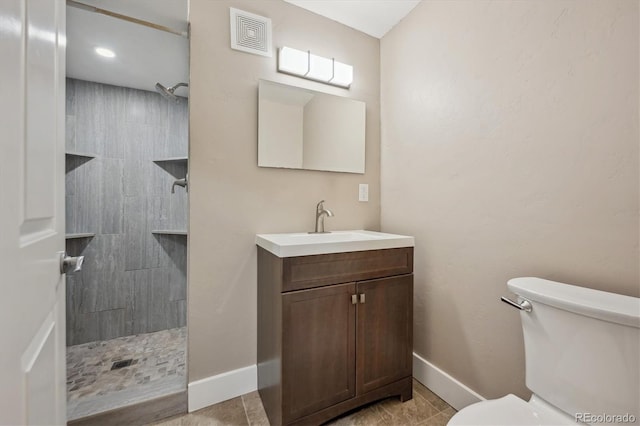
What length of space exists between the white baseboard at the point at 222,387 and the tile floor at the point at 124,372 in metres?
0.10

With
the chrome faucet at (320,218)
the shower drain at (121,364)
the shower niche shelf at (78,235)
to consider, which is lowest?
the shower drain at (121,364)

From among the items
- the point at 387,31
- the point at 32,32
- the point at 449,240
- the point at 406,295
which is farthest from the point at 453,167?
the point at 32,32

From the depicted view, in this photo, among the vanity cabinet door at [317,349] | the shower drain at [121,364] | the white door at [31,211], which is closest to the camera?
the white door at [31,211]

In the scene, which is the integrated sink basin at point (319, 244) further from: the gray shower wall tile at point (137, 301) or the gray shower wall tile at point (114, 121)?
the gray shower wall tile at point (114, 121)

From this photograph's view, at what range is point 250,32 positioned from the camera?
1.57 meters

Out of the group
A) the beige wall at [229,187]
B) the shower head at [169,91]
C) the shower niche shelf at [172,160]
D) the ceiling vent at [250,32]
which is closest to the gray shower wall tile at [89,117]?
the shower niche shelf at [172,160]

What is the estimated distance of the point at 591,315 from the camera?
31.2 inches

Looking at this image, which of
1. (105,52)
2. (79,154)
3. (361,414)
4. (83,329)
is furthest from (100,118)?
(361,414)

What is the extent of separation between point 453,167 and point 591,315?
0.89m

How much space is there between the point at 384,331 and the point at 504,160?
3.39ft

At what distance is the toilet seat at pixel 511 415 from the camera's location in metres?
0.84

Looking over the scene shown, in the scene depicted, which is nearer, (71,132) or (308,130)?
(308,130)

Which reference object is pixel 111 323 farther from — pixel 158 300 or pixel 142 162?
pixel 142 162

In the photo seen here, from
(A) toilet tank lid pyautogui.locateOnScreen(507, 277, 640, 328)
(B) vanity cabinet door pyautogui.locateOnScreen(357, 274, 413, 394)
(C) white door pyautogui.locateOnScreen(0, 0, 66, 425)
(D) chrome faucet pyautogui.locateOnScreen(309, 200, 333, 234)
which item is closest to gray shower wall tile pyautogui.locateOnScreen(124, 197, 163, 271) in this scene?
(D) chrome faucet pyautogui.locateOnScreen(309, 200, 333, 234)
